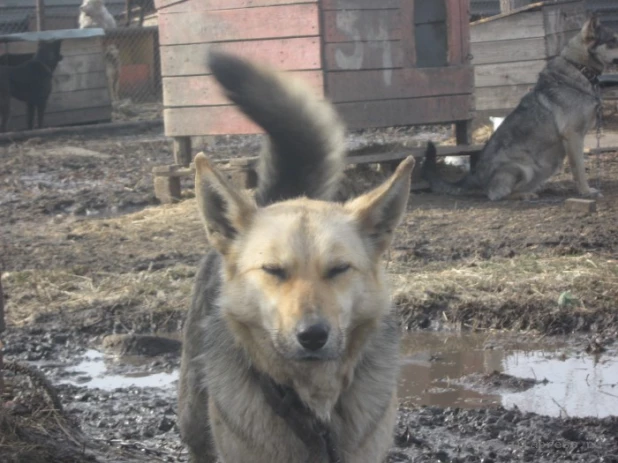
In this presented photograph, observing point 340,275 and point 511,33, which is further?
point 511,33

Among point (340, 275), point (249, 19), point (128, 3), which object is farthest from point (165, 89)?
point (128, 3)

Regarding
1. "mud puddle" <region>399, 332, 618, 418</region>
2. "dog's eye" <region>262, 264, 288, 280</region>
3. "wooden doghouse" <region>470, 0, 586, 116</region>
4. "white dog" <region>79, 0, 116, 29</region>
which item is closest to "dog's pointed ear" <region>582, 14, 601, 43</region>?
"wooden doghouse" <region>470, 0, 586, 116</region>

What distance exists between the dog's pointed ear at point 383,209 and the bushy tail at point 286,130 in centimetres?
58

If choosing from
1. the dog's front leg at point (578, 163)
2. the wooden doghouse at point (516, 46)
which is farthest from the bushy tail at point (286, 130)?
the wooden doghouse at point (516, 46)

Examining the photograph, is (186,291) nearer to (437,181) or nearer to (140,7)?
(437,181)

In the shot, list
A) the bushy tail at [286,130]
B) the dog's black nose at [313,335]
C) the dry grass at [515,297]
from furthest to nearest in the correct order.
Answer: the dry grass at [515,297] → the bushy tail at [286,130] → the dog's black nose at [313,335]

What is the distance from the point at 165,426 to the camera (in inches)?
196

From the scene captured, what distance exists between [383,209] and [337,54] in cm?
637

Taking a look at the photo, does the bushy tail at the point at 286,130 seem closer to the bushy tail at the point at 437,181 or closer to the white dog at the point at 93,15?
the bushy tail at the point at 437,181

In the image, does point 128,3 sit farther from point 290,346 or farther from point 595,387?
point 290,346

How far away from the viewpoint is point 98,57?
17.1 metres

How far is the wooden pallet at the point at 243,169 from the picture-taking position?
32.3 feet

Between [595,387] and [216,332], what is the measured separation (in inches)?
97.5

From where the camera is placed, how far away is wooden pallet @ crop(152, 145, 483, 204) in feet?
32.3
